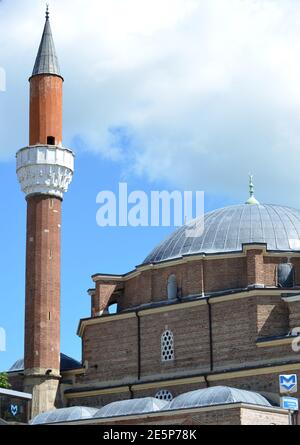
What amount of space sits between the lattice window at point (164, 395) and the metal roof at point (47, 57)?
10.1 metres

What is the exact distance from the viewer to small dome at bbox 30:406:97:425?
26.2 m

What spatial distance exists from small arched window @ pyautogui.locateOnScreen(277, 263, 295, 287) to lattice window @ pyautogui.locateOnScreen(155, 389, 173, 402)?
164 inches

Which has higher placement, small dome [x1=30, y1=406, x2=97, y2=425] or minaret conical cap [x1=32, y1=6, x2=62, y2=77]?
minaret conical cap [x1=32, y1=6, x2=62, y2=77]

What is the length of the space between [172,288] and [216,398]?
21.0ft

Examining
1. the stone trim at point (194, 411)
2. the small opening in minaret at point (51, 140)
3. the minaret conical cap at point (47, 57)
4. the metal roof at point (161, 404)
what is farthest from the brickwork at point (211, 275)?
the minaret conical cap at point (47, 57)

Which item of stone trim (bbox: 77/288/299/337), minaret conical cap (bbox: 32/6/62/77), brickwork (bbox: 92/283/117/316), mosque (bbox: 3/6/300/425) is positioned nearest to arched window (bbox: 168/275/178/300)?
mosque (bbox: 3/6/300/425)

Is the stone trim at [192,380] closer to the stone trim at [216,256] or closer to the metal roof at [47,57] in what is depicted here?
the stone trim at [216,256]

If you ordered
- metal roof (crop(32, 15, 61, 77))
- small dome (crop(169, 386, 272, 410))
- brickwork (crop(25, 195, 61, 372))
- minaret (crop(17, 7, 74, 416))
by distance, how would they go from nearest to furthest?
small dome (crop(169, 386, 272, 410)) < minaret (crop(17, 7, 74, 416)) < brickwork (crop(25, 195, 61, 372)) < metal roof (crop(32, 15, 61, 77))

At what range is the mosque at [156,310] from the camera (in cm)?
2683

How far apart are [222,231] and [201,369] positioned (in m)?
4.39

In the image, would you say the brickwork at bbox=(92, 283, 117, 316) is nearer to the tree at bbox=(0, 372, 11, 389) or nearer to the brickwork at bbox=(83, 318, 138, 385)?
the brickwork at bbox=(83, 318, 138, 385)

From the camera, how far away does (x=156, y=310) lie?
2914cm
